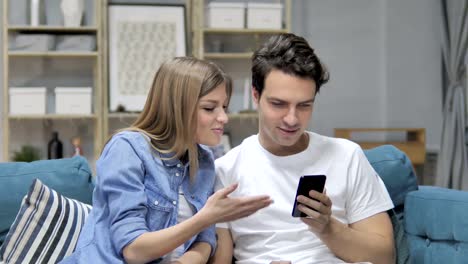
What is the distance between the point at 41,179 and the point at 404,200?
1.22 m

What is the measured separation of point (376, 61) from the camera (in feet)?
18.0

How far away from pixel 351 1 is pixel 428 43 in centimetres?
73

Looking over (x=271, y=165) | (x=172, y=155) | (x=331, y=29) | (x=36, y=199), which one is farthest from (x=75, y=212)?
(x=331, y=29)

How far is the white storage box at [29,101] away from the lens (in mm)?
4641

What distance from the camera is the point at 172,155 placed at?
5.74 feet

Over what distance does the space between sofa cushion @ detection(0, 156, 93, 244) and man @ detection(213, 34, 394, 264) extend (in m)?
0.51

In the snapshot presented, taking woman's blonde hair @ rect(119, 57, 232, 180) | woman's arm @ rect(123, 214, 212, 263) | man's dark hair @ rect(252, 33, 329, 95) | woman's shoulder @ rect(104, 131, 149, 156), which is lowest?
woman's arm @ rect(123, 214, 212, 263)

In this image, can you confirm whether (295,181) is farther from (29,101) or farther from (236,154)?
(29,101)

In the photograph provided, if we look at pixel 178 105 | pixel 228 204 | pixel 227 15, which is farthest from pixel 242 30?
pixel 228 204

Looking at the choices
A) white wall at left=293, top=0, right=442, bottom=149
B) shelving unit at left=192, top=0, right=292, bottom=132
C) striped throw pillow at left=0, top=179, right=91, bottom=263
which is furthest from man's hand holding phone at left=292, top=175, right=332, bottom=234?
white wall at left=293, top=0, right=442, bottom=149

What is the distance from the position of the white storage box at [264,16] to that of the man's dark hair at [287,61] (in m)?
2.98

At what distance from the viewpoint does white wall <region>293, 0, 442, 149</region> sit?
212 inches

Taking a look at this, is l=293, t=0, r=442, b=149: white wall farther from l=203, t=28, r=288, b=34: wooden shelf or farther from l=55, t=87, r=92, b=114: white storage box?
l=55, t=87, r=92, b=114: white storage box

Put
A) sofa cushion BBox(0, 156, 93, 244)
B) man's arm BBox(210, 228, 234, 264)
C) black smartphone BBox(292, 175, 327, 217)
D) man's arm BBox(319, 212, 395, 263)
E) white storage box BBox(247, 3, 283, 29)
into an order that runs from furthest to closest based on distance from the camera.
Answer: white storage box BBox(247, 3, 283, 29) < sofa cushion BBox(0, 156, 93, 244) < man's arm BBox(210, 228, 234, 264) < man's arm BBox(319, 212, 395, 263) < black smartphone BBox(292, 175, 327, 217)
